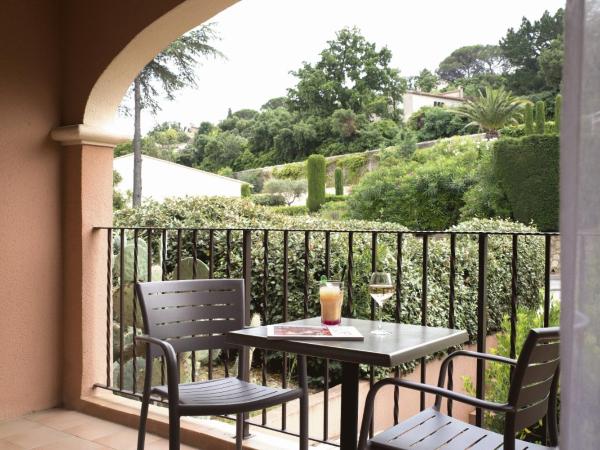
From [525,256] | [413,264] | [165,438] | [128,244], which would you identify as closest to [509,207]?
[525,256]

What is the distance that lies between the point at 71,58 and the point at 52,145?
49 cm

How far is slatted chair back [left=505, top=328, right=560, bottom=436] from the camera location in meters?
1.37

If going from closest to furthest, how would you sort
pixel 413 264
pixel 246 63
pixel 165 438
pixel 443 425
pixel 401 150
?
pixel 443 425 < pixel 165 438 < pixel 413 264 < pixel 401 150 < pixel 246 63

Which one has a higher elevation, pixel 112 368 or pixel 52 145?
pixel 52 145

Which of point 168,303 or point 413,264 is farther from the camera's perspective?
point 413,264

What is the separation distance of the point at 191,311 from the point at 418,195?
17261 millimetres

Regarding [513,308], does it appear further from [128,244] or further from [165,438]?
[128,244]

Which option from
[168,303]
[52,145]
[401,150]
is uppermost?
[401,150]

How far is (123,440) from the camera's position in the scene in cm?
297

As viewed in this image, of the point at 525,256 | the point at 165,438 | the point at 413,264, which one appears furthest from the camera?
the point at 525,256

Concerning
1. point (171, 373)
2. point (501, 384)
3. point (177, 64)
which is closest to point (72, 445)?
point (171, 373)

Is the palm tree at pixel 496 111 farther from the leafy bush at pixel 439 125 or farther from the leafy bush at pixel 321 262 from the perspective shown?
the leafy bush at pixel 321 262

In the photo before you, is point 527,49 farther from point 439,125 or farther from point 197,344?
point 197,344

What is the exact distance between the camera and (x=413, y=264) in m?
5.40
